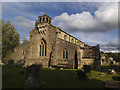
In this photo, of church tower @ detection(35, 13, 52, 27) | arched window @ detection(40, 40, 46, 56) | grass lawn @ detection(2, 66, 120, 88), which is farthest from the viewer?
church tower @ detection(35, 13, 52, 27)

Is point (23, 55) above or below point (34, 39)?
below

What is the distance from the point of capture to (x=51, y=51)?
26828mm

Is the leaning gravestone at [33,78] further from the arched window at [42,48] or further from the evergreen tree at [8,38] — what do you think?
the evergreen tree at [8,38]

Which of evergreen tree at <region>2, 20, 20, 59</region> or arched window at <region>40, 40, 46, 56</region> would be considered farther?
evergreen tree at <region>2, 20, 20, 59</region>

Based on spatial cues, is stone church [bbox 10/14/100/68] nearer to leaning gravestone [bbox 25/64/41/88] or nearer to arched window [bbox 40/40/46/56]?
arched window [bbox 40/40/46/56]

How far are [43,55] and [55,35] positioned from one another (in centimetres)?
717

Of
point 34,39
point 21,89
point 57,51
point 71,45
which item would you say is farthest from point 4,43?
point 21,89

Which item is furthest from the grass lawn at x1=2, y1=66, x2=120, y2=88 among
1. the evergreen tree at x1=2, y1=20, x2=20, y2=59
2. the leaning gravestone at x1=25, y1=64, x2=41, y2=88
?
the evergreen tree at x1=2, y1=20, x2=20, y2=59

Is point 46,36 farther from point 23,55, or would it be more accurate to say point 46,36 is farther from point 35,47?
point 23,55

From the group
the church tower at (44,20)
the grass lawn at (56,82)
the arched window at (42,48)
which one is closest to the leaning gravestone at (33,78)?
the grass lawn at (56,82)

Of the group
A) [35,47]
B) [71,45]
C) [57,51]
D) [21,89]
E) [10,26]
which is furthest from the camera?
[10,26]

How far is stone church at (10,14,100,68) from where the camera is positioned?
23531mm

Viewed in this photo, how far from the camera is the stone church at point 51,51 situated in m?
23.5

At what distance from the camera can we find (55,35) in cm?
2747
